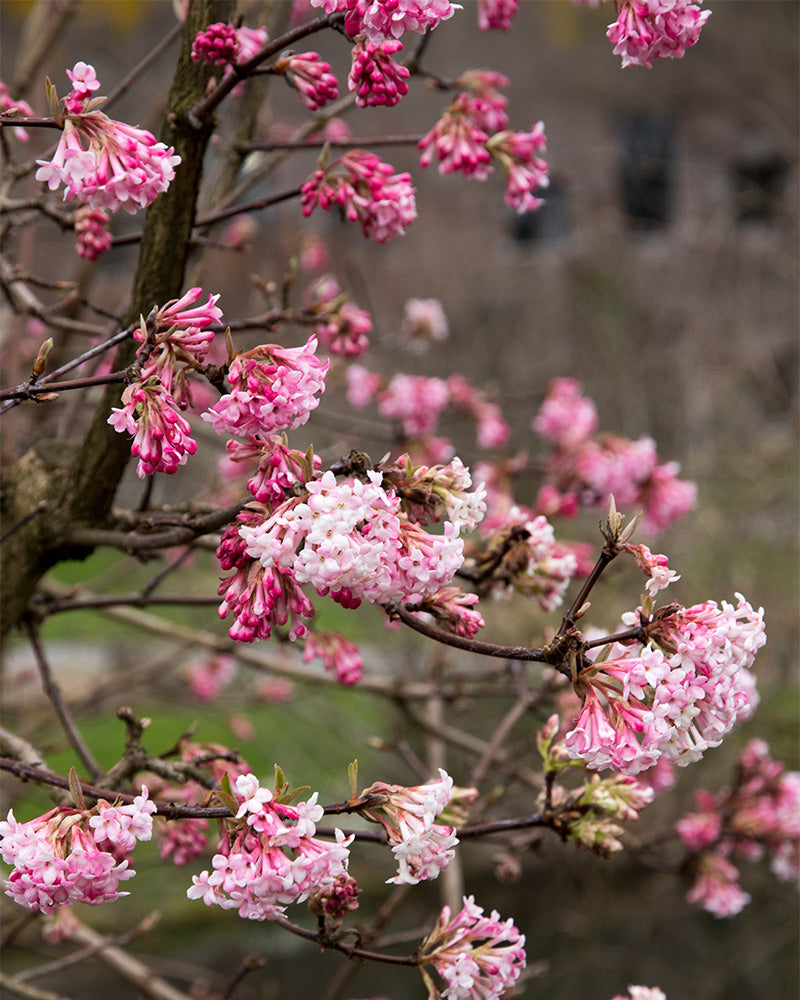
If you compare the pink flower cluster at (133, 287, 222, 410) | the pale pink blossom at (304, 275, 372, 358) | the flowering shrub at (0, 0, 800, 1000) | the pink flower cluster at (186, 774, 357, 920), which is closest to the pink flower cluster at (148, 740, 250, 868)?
the flowering shrub at (0, 0, 800, 1000)

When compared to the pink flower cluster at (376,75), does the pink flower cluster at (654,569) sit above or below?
below

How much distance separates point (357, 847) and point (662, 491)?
11.3 feet

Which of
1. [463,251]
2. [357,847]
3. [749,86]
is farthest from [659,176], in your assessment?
[357,847]

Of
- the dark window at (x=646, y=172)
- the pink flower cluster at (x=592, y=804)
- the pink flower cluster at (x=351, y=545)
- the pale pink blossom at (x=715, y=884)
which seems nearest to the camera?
the pink flower cluster at (x=351, y=545)

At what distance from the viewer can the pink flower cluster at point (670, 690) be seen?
3.72 feet

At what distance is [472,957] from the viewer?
135 centimetres

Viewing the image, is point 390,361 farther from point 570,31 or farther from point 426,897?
point 426,897

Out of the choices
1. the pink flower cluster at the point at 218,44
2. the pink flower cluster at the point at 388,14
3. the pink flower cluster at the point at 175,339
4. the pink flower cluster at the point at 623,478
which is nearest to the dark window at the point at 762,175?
the pink flower cluster at the point at 623,478

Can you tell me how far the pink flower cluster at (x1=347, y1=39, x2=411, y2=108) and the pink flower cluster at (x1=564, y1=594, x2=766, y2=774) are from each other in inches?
33.8

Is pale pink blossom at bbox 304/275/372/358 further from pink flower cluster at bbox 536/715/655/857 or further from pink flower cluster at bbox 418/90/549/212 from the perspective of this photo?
pink flower cluster at bbox 536/715/655/857

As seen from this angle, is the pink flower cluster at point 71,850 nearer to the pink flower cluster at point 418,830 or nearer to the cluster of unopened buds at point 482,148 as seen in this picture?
the pink flower cluster at point 418,830

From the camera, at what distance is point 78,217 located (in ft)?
6.32

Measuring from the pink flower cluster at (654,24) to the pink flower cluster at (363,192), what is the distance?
453 millimetres

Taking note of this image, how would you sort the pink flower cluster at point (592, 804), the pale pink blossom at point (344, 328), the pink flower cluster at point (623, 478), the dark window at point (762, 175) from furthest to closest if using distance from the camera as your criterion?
the dark window at point (762, 175) → the pink flower cluster at point (623, 478) → the pale pink blossom at point (344, 328) → the pink flower cluster at point (592, 804)
